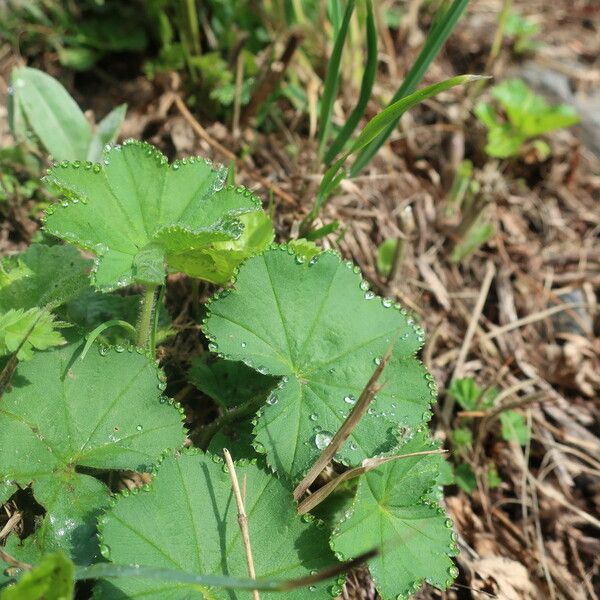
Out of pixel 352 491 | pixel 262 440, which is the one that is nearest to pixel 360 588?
pixel 352 491

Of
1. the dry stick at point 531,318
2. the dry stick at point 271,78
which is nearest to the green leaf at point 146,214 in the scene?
the dry stick at point 271,78

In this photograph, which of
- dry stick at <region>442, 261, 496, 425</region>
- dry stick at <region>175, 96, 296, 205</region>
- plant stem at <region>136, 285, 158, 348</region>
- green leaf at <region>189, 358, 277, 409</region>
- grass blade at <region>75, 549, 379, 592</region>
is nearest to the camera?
grass blade at <region>75, 549, 379, 592</region>

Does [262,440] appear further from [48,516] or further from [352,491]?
[48,516]

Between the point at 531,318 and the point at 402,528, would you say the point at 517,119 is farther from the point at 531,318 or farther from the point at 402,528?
the point at 402,528

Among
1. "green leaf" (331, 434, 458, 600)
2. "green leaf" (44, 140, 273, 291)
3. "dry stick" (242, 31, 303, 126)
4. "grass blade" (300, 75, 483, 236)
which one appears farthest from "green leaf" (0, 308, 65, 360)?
"dry stick" (242, 31, 303, 126)

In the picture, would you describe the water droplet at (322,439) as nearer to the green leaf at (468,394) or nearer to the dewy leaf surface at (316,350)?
the dewy leaf surface at (316,350)

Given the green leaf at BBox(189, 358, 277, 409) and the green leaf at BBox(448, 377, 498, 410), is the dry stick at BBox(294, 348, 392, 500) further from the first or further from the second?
the green leaf at BBox(448, 377, 498, 410)
